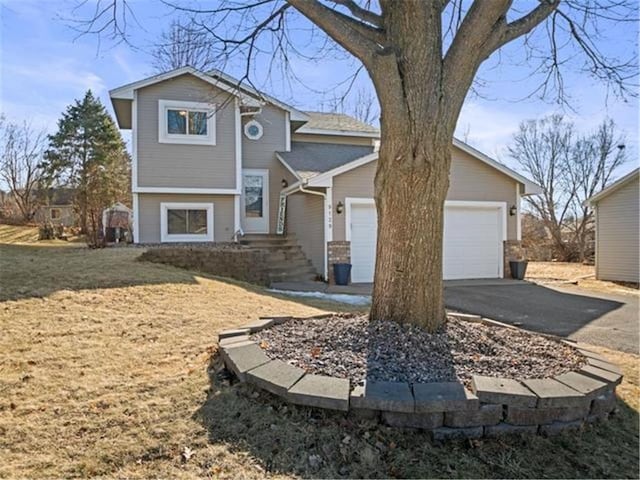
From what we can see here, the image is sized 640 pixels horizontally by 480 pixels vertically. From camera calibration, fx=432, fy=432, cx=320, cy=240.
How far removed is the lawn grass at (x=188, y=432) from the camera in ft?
8.29

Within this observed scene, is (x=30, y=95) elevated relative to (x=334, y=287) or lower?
elevated

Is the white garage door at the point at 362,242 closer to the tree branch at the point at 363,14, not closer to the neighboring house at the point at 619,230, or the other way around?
the tree branch at the point at 363,14

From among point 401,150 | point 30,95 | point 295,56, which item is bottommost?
point 401,150

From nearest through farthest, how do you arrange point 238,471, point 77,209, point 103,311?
point 238,471
point 103,311
point 77,209

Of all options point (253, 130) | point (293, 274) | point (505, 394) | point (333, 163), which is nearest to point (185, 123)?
point (253, 130)

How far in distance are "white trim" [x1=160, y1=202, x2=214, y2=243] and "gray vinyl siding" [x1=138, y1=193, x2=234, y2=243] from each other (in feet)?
0.32

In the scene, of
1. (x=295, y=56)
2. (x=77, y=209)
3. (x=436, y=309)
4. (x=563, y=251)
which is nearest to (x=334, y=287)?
(x=295, y=56)

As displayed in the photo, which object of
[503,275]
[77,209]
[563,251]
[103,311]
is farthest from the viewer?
[563,251]

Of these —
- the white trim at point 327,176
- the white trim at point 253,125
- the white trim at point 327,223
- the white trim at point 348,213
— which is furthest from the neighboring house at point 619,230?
the white trim at point 253,125

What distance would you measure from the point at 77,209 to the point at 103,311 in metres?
16.5

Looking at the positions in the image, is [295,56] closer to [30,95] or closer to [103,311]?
[103,311]

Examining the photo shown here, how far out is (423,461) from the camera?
2584 millimetres

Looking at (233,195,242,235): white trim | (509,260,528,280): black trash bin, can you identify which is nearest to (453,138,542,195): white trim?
(509,260,528,280): black trash bin

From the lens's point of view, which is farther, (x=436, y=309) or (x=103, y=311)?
(x=103, y=311)
